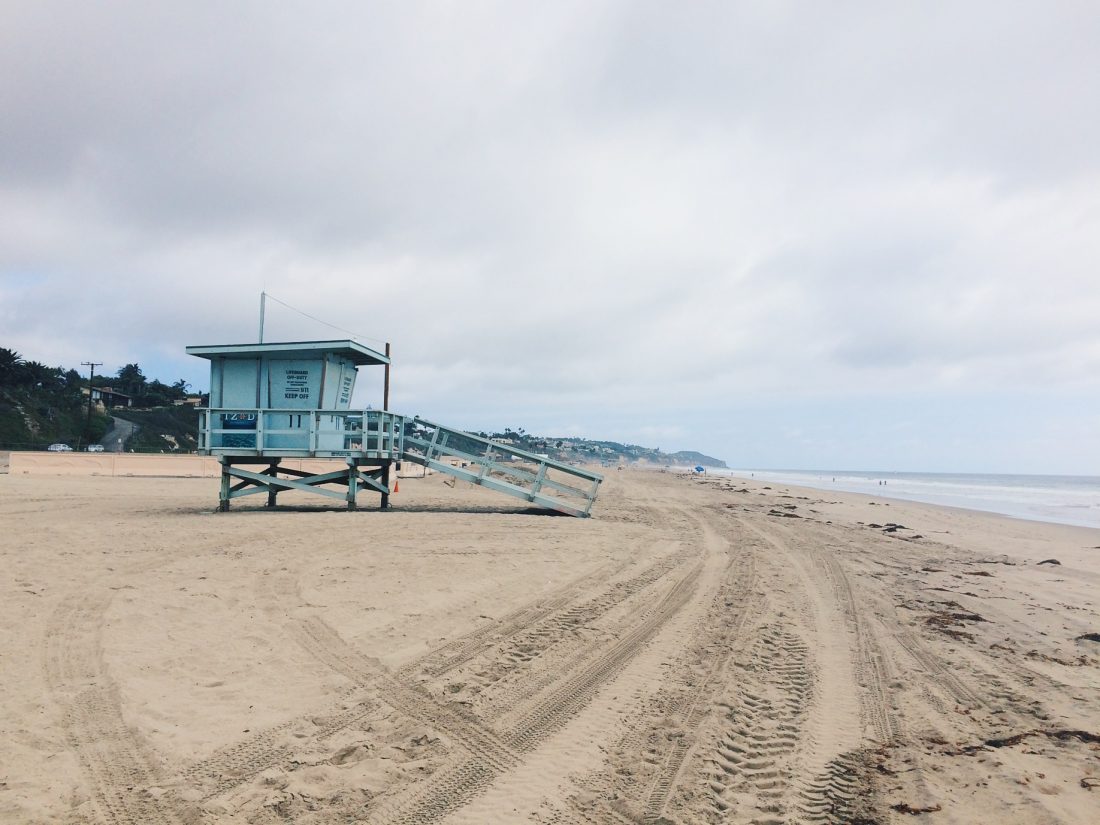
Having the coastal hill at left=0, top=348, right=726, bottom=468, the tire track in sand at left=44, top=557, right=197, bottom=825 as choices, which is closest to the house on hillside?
the coastal hill at left=0, top=348, right=726, bottom=468

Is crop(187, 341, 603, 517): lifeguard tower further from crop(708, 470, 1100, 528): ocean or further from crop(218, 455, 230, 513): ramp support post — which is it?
crop(708, 470, 1100, 528): ocean

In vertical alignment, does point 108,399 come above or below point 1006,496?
above

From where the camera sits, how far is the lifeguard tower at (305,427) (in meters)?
15.4

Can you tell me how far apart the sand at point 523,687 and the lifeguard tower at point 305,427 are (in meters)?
5.40

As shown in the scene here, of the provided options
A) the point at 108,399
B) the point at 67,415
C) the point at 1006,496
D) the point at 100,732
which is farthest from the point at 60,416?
the point at 1006,496

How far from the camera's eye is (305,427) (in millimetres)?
15945

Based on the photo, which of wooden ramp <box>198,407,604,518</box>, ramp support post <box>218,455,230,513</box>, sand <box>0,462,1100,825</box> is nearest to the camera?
sand <box>0,462,1100,825</box>

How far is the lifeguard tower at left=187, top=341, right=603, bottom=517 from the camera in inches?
608

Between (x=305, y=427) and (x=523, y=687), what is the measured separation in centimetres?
1255

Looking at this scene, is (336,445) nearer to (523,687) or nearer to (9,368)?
(523,687)

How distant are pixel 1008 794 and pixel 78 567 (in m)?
9.35

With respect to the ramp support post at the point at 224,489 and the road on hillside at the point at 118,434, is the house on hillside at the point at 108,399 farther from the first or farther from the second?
the ramp support post at the point at 224,489

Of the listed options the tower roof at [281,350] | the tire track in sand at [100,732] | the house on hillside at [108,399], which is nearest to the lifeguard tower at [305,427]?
the tower roof at [281,350]

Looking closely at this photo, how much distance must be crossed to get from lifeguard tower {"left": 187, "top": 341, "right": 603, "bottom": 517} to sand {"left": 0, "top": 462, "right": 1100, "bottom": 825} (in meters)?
5.40
